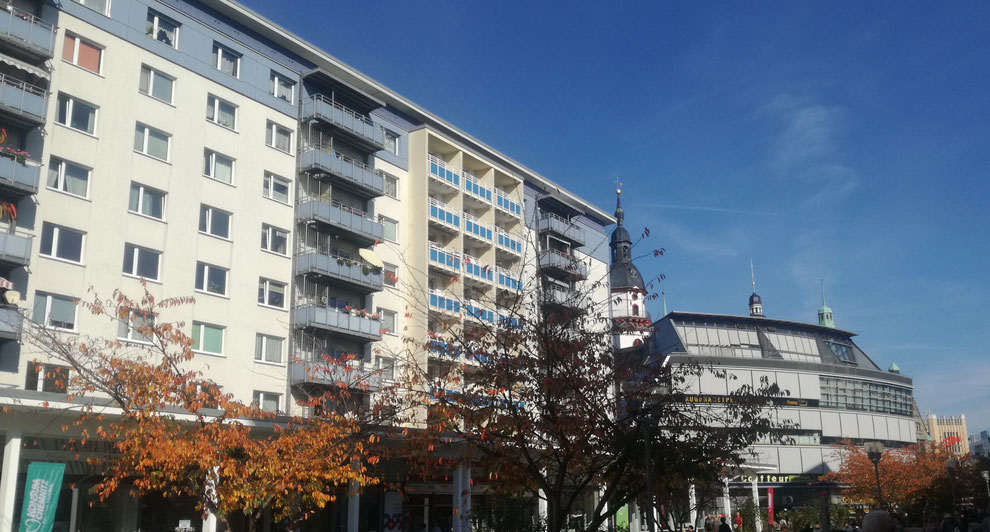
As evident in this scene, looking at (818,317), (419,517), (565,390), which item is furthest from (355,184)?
(818,317)

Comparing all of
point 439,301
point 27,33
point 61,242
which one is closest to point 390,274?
point 439,301

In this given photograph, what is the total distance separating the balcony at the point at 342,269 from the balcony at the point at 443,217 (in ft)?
20.0

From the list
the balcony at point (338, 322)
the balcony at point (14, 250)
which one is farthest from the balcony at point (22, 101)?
the balcony at point (338, 322)

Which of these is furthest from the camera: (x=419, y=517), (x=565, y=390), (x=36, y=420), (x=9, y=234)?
(x=419, y=517)

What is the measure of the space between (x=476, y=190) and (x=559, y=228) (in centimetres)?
839

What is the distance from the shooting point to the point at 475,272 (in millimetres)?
51656

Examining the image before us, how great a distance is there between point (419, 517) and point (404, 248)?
14.1 m

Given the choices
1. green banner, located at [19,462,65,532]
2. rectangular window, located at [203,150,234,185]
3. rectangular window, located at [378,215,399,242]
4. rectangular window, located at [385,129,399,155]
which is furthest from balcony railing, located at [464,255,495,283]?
green banner, located at [19,462,65,532]

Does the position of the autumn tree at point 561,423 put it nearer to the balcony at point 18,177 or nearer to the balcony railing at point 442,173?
the balcony at point 18,177

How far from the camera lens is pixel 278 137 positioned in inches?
1620

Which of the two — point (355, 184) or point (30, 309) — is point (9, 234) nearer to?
point (30, 309)

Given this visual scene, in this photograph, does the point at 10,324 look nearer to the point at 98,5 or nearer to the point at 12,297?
the point at 12,297

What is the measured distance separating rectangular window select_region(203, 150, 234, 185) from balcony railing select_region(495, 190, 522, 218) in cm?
2074

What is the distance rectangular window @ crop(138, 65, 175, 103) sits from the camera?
3531 cm
